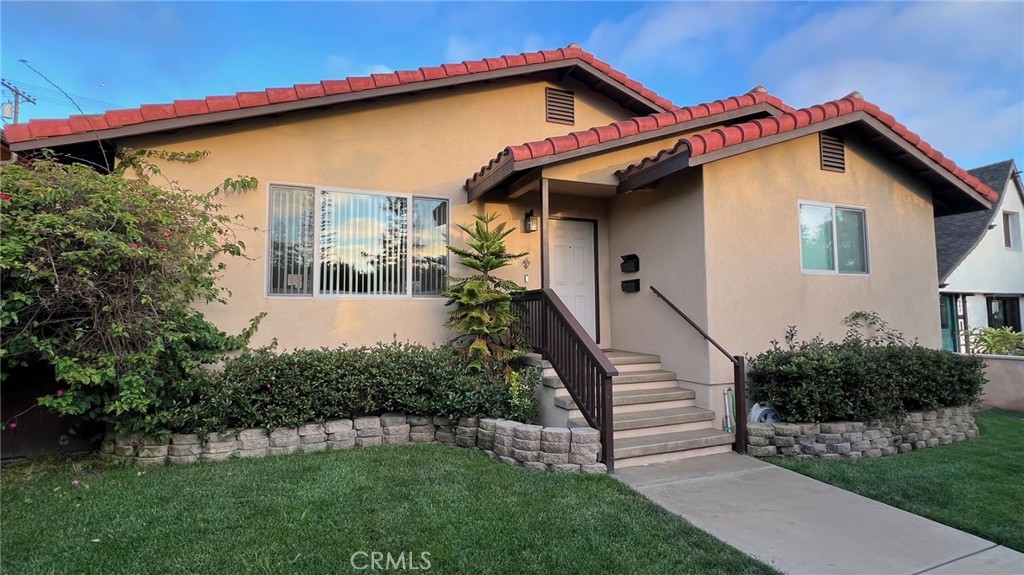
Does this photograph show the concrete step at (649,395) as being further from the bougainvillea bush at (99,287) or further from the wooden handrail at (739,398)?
the bougainvillea bush at (99,287)

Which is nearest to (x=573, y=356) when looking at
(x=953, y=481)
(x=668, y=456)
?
(x=668, y=456)

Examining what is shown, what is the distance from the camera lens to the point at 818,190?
731 cm

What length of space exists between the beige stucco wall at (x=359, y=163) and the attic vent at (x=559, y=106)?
116 millimetres

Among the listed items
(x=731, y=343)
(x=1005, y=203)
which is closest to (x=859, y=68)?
(x=731, y=343)

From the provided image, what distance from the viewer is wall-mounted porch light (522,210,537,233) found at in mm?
7582

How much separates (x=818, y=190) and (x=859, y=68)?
4.92m

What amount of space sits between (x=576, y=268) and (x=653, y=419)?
306 centimetres

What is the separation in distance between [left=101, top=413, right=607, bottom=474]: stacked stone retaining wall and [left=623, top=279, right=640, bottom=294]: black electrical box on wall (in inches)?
122

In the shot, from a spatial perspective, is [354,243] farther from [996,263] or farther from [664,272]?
[996,263]

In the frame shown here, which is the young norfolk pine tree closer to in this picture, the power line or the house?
the house

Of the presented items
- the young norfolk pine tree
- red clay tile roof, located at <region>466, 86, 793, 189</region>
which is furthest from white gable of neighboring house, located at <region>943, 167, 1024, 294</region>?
the young norfolk pine tree

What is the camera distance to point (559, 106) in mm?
8312

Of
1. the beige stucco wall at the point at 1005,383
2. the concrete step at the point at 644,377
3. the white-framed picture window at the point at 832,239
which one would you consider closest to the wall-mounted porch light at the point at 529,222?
the concrete step at the point at 644,377

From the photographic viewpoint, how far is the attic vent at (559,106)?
27.1 feet
